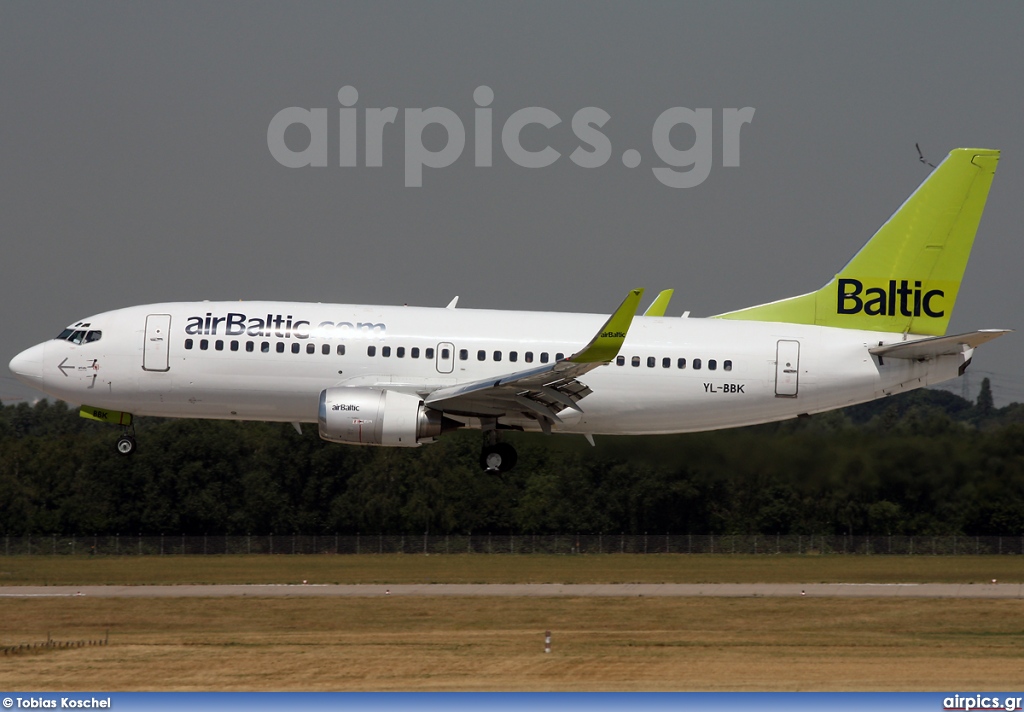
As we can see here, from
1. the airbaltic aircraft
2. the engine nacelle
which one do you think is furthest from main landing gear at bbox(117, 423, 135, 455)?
the engine nacelle

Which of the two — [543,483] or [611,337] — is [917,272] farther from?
[543,483]

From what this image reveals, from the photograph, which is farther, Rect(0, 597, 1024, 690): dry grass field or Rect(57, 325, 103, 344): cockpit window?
Rect(57, 325, 103, 344): cockpit window

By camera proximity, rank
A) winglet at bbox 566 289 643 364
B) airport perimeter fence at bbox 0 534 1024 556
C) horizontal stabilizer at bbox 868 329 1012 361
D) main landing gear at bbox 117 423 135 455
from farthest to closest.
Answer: airport perimeter fence at bbox 0 534 1024 556 < main landing gear at bbox 117 423 135 455 < horizontal stabilizer at bbox 868 329 1012 361 < winglet at bbox 566 289 643 364

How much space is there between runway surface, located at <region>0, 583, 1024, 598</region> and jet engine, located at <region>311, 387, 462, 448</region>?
780 centimetres

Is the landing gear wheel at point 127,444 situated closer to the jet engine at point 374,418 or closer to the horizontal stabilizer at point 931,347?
the jet engine at point 374,418

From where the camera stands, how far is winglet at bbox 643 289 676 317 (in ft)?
126

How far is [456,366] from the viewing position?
3584 cm

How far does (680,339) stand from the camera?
36312 millimetres

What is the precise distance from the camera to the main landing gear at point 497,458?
1420 inches

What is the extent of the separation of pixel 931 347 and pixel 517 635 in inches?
485

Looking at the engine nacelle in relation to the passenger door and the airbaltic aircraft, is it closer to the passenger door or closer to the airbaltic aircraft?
the airbaltic aircraft

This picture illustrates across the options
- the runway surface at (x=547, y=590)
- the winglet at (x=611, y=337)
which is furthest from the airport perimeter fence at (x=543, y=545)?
the winglet at (x=611, y=337)

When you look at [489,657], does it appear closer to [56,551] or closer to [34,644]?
[34,644]

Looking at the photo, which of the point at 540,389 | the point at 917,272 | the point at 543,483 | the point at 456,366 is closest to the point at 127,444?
the point at 456,366
